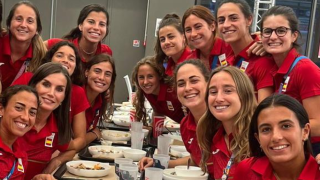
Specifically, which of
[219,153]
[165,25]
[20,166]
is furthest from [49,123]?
[165,25]

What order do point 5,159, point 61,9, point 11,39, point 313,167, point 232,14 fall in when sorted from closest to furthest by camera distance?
point 313,167, point 5,159, point 232,14, point 11,39, point 61,9

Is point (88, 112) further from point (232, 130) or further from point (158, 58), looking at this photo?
point (232, 130)

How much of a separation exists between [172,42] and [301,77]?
1.60 meters

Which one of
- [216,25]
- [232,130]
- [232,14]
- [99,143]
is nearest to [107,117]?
[99,143]

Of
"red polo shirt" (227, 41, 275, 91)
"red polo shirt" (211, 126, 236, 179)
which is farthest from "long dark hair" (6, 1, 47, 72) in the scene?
"red polo shirt" (211, 126, 236, 179)

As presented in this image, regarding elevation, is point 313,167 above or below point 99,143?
above

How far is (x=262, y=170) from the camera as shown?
202cm

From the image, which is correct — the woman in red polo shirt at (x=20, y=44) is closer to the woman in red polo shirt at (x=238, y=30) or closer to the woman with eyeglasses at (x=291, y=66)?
the woman in red polo shirt at (x=238, y=30)

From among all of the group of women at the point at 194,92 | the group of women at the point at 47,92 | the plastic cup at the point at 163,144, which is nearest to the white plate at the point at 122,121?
the group of women at the point at 194,92

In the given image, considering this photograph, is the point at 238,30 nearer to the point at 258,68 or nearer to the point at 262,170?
the point at 258,68

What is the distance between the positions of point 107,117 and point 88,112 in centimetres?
33

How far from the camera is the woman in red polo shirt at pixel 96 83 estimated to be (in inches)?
151

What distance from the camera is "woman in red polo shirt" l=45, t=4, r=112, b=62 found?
4246 millimetres

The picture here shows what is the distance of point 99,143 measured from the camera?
140 inches
